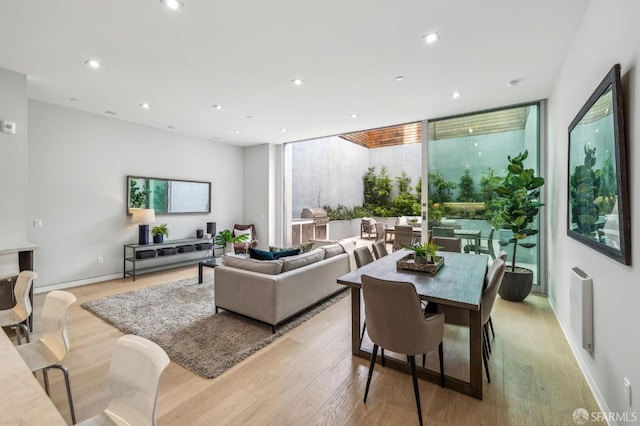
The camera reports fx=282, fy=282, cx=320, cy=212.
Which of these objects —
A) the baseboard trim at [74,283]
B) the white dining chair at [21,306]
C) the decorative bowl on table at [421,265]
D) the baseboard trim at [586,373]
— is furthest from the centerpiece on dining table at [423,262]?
the baseboard trim at [74,283]

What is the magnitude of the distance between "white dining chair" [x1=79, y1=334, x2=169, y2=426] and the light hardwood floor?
78 centimetres

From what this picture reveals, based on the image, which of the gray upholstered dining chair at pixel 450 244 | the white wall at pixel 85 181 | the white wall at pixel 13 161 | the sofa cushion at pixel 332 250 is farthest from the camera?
the white wall at pixel 85 181

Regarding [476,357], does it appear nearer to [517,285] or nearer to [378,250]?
[378,250]

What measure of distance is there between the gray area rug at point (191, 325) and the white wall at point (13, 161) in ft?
4.07

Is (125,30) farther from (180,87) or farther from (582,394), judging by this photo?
(582,394)

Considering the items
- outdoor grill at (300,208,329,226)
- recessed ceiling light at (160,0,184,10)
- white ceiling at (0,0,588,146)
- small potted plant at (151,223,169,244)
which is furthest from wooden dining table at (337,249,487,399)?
outdoor grill at (300,208,329,226)

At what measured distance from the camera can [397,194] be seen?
11.9 metres

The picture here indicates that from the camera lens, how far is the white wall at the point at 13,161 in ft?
10.3

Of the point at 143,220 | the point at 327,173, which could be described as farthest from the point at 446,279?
the point at 327,173

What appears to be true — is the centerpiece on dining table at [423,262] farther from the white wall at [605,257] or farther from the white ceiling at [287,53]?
the white ceiling at [287,53]

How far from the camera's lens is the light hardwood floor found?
1797 millimetres

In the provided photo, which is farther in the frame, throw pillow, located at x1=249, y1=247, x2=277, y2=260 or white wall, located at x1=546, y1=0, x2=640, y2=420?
throw pillow, located at x1=249, y1=247, x2=277, y2=260

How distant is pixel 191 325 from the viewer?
307cm

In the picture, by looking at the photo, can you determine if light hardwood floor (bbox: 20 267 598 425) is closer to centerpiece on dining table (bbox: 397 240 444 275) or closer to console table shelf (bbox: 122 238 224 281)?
centerpiece on dining table (bbox: 397 240 444 275)
